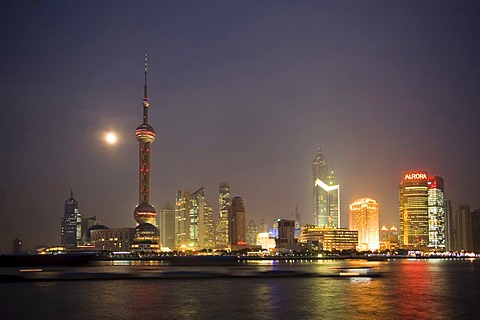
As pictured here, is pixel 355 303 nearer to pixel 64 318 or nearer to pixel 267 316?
pixel 267 316

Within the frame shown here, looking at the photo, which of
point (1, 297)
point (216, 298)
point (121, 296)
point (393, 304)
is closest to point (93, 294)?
point (121, 296)

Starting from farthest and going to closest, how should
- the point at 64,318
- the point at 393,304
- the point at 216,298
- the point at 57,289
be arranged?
1. the point at 57,289
2. the point at 216,298
3. the point at 393,304
4. the point at 64,318

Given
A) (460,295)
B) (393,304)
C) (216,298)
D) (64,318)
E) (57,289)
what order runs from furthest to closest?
(57,289), (460,295), (216,298), (393,304), (64,318)

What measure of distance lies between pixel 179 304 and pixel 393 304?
2750 centimetres

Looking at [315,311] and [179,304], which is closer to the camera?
[315,311]

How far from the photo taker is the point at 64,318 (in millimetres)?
62094

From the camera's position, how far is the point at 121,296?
84.9m

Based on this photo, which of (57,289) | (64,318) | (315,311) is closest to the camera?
(64,318)

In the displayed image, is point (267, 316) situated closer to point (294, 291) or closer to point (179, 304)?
point (179, 304)

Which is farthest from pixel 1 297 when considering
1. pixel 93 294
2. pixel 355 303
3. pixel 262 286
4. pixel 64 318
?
pixel 355 303

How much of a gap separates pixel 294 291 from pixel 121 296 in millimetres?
27516

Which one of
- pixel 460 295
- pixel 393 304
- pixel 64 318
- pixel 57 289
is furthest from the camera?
pixel 57 289

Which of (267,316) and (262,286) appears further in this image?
(262,286)

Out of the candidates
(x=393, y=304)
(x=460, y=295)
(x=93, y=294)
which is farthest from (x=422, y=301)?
(x=93, y=294)
